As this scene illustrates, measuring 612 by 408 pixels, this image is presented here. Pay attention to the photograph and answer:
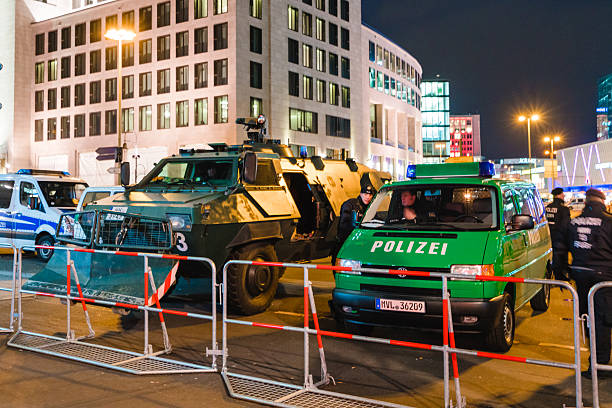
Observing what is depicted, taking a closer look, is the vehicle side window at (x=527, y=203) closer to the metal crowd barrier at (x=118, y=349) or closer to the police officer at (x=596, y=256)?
the police officer at (x=596, y=256)

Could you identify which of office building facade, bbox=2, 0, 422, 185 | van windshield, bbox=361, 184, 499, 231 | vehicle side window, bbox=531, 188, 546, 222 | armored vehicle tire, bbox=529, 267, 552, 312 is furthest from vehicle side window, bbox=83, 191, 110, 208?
office building facade, bbox=2, 0, 422, 185

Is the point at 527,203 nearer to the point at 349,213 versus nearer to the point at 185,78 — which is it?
the point at 349,213

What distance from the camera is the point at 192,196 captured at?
8.72 m

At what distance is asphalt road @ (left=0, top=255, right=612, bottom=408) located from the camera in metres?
5.20

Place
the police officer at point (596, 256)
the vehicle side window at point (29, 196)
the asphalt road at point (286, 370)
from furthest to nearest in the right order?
the vehicle side window at point (29, 196), the police officer at point (596, 256), the asphalt road at point (286, 370)

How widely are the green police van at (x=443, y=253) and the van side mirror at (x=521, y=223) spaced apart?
0.01 meters

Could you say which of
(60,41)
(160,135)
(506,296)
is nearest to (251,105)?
(160,135)

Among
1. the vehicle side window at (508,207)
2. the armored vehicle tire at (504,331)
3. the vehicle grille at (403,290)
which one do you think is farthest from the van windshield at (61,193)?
the armored vehicle tire at (504,331)

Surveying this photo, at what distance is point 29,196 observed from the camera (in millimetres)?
16422

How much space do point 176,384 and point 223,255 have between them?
9.84 ft

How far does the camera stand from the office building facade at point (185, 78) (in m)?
46.0

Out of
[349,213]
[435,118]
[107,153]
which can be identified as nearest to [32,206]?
[107,153]

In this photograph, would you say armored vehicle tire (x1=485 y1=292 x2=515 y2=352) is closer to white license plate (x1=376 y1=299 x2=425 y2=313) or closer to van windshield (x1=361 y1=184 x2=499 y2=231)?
white license plate (x1=376 y1=299 x2=425 y2=313)

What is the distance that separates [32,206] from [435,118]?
108 metres
